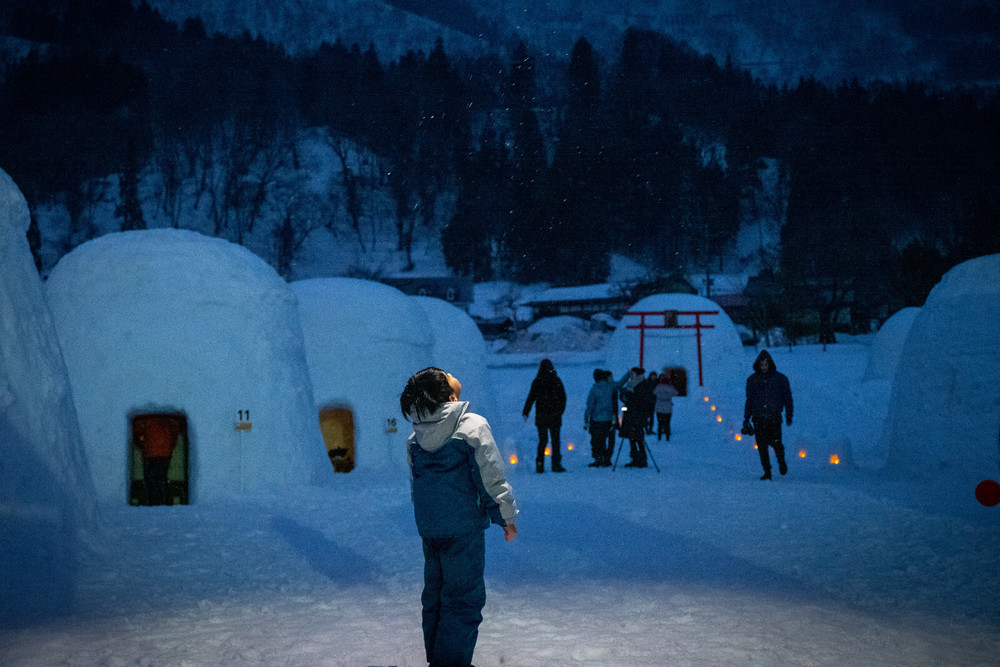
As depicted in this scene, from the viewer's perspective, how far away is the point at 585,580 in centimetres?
532

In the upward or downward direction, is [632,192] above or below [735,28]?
below

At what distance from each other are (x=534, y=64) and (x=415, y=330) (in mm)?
87805

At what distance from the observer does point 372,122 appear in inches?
3169

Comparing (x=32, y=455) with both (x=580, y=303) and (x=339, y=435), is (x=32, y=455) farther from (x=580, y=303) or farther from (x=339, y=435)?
(x=580, y=303)

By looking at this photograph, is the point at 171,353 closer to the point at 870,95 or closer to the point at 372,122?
the point at 372,122

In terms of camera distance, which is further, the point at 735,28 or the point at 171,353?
the point at 735,28

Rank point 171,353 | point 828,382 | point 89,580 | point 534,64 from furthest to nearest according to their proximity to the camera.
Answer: point 534,64
point 828,382
point 171,353
point 89,580

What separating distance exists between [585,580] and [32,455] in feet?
12.8

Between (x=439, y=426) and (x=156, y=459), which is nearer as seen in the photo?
(x=439, y=426)

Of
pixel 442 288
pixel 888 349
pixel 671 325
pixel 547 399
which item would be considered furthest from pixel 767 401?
pixel 442 288

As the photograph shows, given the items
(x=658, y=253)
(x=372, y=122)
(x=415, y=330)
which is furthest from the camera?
(x=372, y=122)

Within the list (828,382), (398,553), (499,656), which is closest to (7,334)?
(398,553)

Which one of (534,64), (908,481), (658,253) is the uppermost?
(534,64)

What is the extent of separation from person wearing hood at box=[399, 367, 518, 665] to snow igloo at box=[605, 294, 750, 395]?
70.4 feet
